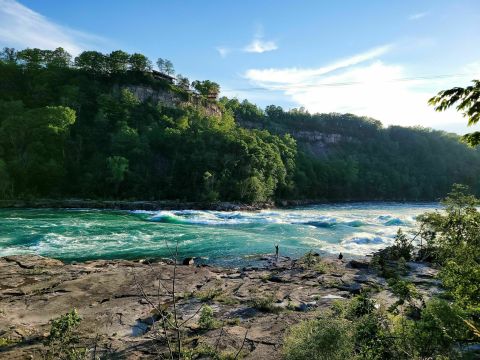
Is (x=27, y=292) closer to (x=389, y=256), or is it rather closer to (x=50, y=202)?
(x=389, y=256)

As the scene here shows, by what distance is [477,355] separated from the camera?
6953mm

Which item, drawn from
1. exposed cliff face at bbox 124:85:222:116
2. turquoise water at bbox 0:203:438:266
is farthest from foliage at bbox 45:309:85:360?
exposed cliff face at bbox 124:85:222:116

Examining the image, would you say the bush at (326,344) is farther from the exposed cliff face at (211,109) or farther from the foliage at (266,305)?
the exposed cliff face at (211,109)

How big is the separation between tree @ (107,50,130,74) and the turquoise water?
150ft

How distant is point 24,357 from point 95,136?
59.2m

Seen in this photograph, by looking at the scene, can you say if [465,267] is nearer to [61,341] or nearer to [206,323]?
[206,323]

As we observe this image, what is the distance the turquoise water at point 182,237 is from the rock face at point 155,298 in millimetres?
3847

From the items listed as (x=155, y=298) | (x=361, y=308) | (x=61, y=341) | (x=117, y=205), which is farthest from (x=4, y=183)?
(x=361, y=308)

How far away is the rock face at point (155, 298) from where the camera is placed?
874 centimetres

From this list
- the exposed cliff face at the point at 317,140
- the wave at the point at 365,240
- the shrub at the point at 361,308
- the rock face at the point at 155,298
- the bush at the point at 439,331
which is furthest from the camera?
the exposed cliff face at the point at 317,140

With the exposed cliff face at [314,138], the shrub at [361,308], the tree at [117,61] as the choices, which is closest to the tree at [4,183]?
the tree at [117,61]

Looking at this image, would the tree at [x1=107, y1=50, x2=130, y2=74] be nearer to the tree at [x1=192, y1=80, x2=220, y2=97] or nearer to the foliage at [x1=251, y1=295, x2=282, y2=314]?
the tree at [x1=192, y1=80, x2=220, y2=97]

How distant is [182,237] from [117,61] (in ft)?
195

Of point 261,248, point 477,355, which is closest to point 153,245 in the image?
point 261,248
